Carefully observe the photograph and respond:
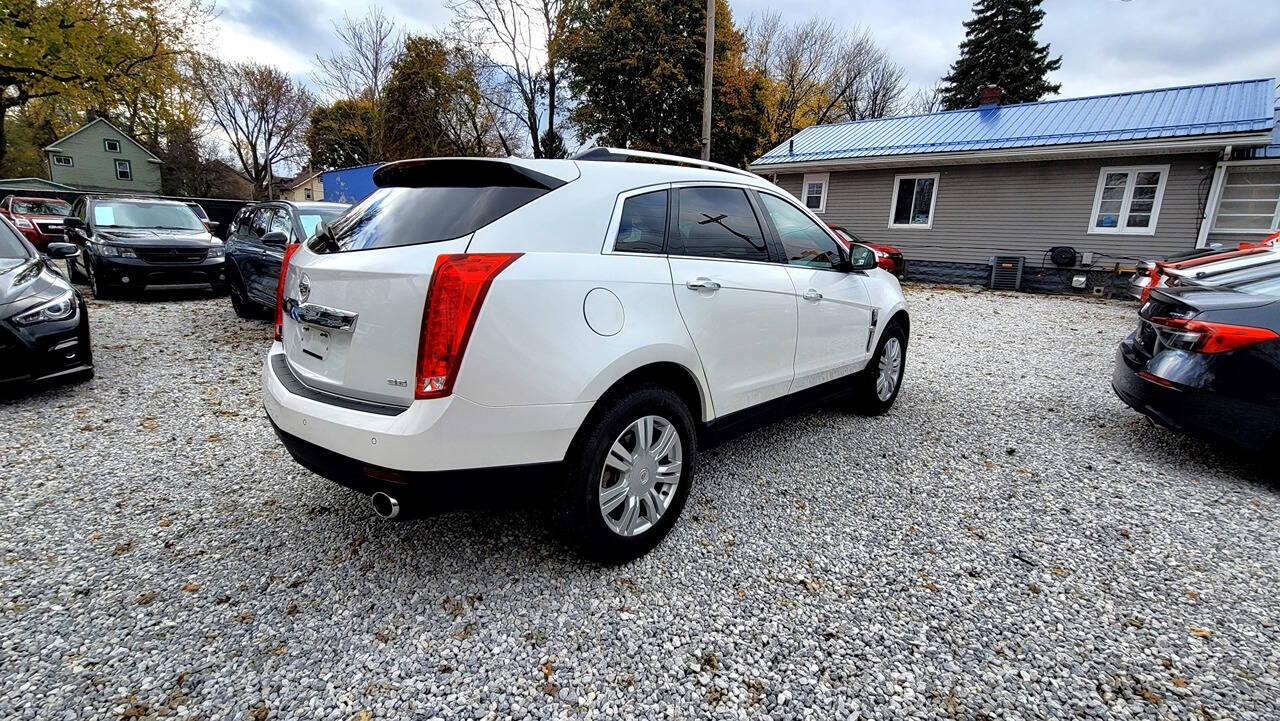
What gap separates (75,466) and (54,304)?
176cm

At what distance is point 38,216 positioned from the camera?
16.5 m

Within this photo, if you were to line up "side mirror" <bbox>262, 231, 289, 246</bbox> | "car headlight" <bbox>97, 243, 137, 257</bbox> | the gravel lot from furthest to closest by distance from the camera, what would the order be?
"car headlight" <bbox>97, 243, 137, 257</bbox> < "side mirror" <bbox>262, 231, 289, 246</bbox> < the gravel lot

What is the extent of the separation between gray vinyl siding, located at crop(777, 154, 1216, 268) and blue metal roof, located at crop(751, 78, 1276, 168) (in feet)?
2.04

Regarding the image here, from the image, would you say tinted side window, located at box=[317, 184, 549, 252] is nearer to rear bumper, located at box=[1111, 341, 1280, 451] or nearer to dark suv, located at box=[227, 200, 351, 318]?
rear bumper, located at box=[1111, 341, 1280, 451]

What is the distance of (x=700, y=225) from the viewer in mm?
2803

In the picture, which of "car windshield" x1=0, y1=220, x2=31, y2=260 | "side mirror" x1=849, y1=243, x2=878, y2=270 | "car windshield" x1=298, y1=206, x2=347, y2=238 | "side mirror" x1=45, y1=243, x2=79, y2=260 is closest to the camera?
"side mirror" x1=849, y1=243, x2=878, y2=270

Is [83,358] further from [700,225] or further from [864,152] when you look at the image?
[864,152]

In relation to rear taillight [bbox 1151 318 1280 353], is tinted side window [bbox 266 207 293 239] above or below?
above

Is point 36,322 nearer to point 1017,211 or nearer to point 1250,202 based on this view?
point 1017,211

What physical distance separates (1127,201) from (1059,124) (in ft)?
8.63

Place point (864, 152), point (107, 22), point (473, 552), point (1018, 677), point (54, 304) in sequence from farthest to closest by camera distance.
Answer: point (107, 22), point (864, 152), point (54, 304), point (473, 552), point (1018, 677)

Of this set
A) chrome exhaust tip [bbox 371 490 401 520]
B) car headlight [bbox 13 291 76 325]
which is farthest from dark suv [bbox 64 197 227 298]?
chrome exhaust tip [bbox 371 490 401 520]

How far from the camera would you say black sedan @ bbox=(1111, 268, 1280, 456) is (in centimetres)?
321

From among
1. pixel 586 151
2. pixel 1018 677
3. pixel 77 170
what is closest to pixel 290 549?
pixel 586 151
